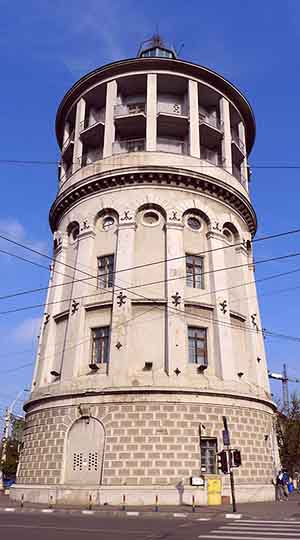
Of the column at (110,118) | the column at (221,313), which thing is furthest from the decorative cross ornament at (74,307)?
the column at (110,118)

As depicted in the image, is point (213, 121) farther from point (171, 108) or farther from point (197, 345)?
point (197, 345)

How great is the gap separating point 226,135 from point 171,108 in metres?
3.93

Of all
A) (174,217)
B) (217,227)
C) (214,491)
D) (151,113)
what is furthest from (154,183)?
(214,491)

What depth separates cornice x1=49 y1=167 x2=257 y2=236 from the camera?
2816cm

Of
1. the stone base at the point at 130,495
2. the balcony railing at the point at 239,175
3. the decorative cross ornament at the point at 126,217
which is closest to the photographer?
the stone base at the point at 130,495

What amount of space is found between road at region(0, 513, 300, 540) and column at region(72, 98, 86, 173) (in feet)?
69.3

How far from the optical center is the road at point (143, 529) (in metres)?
11.7

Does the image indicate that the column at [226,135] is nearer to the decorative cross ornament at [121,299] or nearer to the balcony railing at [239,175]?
the balcony railing at [239,175]

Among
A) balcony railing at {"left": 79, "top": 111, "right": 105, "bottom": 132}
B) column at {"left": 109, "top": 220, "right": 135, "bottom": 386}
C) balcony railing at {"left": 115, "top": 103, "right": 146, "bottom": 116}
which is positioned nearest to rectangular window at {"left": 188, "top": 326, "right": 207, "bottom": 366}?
column at {"left": 109, "top": 220, "right": 135, "bottom": 386}

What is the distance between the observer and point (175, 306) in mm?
25031

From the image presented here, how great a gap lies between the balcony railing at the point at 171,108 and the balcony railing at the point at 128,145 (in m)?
2.55

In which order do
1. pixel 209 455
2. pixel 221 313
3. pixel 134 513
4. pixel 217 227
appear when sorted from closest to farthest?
pixel 134 513
pixel 209 455
pixel 221 313
pixel 217 227

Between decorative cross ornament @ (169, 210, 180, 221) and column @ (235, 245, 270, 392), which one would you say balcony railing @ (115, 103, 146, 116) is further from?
column @ (235, 245, 270, 392)

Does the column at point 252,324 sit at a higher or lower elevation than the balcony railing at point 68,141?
lower
